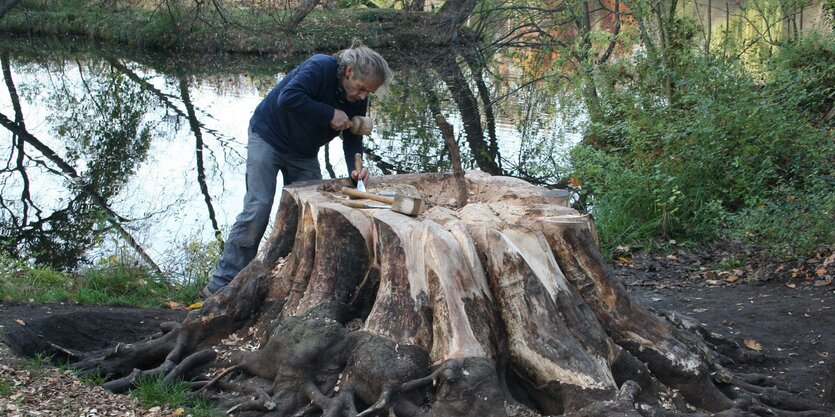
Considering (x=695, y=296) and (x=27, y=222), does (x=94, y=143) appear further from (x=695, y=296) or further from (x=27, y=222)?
(x=695, y=296)

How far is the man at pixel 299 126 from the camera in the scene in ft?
16.7

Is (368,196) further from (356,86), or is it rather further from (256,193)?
(256,193)

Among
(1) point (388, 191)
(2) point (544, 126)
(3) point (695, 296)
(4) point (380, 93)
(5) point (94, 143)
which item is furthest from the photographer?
(2) point (544, 126)

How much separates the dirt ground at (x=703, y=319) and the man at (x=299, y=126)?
0.75m

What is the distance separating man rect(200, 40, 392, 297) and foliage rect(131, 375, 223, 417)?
1.61 meters

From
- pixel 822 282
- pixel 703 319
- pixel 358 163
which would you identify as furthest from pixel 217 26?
pixel 703 319

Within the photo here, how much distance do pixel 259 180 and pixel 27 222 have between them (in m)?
4.79

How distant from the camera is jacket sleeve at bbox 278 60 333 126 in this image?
5.07m

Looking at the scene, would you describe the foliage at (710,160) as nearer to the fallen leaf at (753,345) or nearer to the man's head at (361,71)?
the fallen leaf at (753,345)

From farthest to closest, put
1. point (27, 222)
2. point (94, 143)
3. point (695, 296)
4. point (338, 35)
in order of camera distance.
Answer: point (338, 35)
point (94, 143)
point (27, 222)
point (695, 296)

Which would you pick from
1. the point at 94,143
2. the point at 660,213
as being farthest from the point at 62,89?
the point at 660,213

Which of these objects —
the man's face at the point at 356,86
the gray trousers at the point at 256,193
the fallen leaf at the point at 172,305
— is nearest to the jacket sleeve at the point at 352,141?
the man's face at the point at 356,86

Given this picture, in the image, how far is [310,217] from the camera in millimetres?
4355

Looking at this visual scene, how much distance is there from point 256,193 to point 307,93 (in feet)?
2.63
